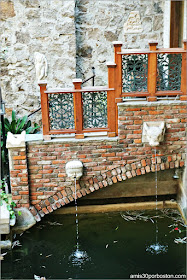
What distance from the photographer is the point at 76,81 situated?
513 centimetres

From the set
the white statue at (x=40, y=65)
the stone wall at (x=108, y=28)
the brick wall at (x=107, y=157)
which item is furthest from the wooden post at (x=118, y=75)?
the stone wall at (x=108, y=28)

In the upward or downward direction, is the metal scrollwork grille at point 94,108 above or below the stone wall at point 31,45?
below

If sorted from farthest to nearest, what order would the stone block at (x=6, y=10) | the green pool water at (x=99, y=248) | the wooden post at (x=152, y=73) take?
the stone block at (x=6, y=10)
the wooden post at (x=152, y=73)
the green pool water at (x=99, y=248)

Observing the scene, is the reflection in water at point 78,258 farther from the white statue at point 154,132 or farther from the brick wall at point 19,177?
the white statue at point 154,132

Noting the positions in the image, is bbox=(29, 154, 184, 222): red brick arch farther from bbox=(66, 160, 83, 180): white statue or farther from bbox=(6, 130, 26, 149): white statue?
bbox=(6, 130, 26, 149): white statue

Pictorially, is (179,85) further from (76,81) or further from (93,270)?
(93,270)

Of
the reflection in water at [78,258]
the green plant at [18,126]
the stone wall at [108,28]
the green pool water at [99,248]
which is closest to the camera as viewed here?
the green pool water at [99,248]

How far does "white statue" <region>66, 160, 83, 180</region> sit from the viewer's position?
5359 mm

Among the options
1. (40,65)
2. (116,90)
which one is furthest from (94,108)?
(40,65)

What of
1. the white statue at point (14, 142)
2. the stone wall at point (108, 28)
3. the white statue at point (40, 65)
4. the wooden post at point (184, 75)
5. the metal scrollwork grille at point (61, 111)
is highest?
the stone wall at point (108, 28)

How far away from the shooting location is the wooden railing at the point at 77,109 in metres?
5.18

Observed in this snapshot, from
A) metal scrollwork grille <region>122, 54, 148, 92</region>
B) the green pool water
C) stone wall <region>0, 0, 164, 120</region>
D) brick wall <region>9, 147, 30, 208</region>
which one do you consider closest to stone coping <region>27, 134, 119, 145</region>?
brick wall <region>9, 147, 30, 208</region>

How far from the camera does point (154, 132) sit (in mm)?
5281

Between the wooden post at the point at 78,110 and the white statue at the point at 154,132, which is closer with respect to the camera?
the wooden post at the point at 78,110
